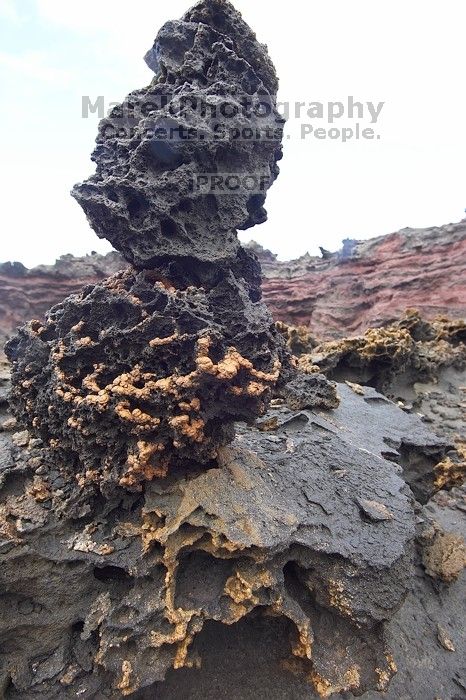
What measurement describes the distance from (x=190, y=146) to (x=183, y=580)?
290cm

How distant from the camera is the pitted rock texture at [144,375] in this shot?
95.7 inches

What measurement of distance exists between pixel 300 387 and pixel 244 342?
7.23 feet

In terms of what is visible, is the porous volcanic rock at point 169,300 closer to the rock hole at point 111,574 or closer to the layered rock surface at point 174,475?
the layered rock surface at point 174,475

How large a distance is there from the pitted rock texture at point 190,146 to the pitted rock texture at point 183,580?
1726 millimetres

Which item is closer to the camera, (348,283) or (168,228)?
(168,228)

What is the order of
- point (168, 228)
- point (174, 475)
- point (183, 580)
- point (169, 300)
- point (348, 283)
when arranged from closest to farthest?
1. point (183, 580)
2. point (169, 300)
3. point (174, 475)
4. point (168, 228)
5. point (348, 283)

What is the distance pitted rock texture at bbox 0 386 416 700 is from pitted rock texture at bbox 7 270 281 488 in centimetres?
32

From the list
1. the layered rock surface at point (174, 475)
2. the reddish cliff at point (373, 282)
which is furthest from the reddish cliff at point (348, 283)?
the layered rock surface at point (174, 475)

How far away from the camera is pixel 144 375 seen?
2.56 meters

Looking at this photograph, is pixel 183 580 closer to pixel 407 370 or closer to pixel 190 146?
pixel 190 146

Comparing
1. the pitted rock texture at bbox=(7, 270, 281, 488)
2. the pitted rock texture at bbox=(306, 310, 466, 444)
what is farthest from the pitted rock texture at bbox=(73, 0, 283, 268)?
the pitted rock texture at bbox=(306, 310, 466, 444)

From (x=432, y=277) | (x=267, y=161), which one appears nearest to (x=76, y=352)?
(x=267, y=161)

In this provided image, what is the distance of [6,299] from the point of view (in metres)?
14.7

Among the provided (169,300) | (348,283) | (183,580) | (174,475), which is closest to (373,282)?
(348,283)
